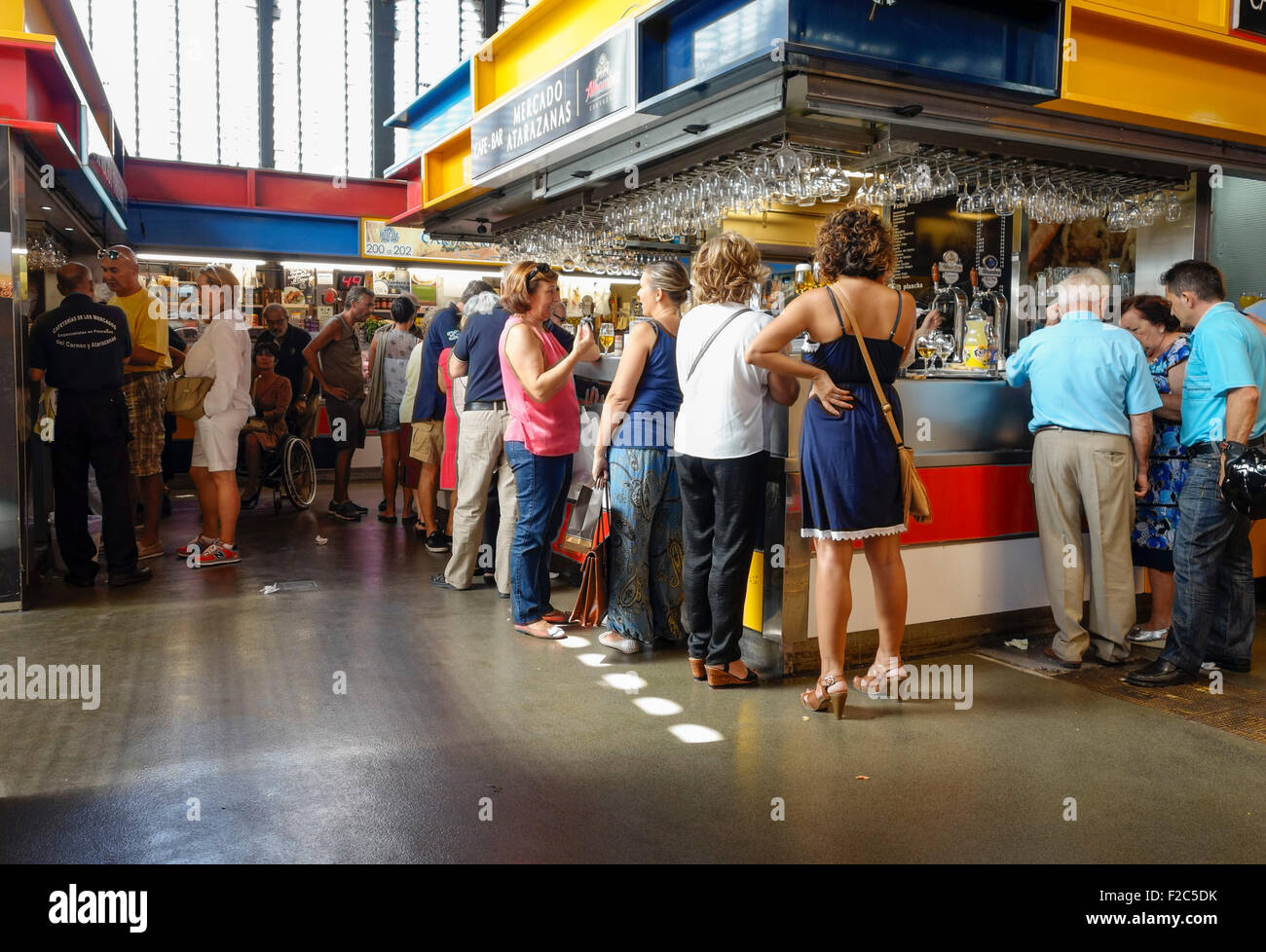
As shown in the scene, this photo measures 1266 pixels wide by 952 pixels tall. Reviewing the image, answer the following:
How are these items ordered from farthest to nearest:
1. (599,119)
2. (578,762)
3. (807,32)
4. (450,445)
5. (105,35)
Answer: (105,35) → (450,445) → (599,119) → (807,32) → (578,762)

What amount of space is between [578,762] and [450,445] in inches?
131

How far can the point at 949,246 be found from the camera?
6.72m

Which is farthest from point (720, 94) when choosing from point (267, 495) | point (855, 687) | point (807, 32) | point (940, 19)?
point (267, 495)

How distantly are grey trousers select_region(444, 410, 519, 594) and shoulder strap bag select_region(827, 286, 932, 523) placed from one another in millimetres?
2204

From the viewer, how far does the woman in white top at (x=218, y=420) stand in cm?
609

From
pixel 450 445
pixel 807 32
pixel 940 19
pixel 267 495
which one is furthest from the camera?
pixel 267 495

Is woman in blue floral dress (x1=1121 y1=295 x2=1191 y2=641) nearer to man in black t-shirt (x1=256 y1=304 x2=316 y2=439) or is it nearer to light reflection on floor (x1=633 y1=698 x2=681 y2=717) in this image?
light reflection on floor (x1=633 y1=698 x2=681 y2=717)

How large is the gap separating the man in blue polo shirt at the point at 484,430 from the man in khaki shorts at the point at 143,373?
2046 mm

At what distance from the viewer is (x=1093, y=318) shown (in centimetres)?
419

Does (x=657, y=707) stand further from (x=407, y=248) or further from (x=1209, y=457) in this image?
(x=407, y=248)

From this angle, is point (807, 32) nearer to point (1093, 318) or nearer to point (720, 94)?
point (720, 94)

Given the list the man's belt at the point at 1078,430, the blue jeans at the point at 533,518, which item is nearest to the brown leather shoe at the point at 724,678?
the blue jeans at the point at 533,518
